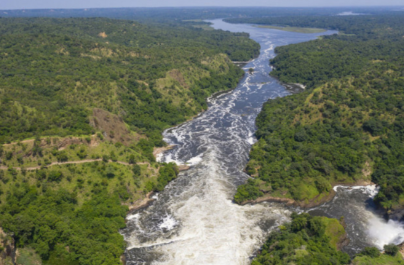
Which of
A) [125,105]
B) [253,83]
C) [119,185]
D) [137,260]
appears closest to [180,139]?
[125,105]

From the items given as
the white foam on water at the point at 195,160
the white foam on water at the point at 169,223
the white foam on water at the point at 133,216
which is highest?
the white foam on water at the point at 195,160

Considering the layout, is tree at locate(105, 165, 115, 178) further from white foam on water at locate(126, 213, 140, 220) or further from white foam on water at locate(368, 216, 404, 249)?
white foam on water at locate(368, 216, 404, 249)

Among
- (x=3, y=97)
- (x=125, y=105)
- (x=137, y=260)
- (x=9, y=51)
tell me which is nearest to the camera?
(x=137, y=260)

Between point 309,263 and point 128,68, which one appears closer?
point 309,263

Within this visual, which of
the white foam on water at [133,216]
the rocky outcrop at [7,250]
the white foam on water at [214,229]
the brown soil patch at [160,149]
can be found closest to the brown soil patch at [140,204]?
the white foam on water at [133,216]

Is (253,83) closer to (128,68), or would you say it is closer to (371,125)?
(128,68)

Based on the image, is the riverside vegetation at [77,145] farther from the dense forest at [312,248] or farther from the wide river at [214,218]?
the dense forest at [312,248]

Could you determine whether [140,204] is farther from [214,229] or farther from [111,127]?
[111,127]
